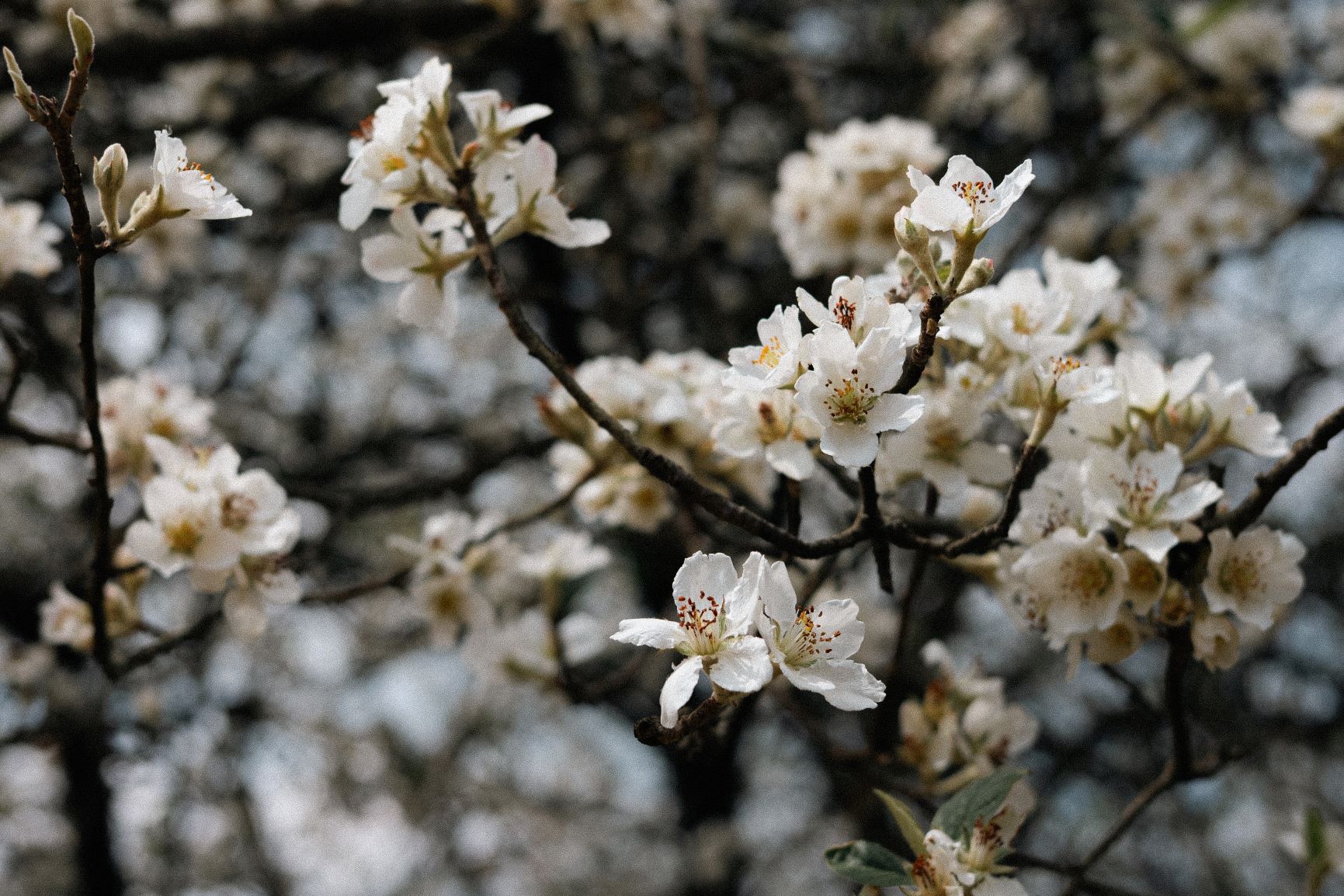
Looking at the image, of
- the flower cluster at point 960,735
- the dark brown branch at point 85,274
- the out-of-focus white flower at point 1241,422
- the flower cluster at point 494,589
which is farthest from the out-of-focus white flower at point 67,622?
the out-of-focus white flower at point 1241,422

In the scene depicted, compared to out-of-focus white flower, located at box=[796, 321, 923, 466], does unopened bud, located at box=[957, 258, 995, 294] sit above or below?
above

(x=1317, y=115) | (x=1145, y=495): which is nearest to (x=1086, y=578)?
(x=1145, y=495)

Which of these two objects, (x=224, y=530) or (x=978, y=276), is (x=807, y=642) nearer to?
(x=978, y=276)

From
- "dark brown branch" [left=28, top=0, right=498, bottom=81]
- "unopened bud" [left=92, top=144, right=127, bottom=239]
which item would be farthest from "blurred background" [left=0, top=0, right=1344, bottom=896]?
"unopened bud" [left=92, top=144, right=127, bottom=239]

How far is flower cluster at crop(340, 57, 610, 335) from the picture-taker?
1288 millimetres

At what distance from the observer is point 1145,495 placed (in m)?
1.31

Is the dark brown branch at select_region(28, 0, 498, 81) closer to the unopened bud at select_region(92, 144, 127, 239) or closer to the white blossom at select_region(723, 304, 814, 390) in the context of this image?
the unopened bud at select_region(92, 144, 127, 239)

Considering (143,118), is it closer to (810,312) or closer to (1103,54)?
(1103,54)

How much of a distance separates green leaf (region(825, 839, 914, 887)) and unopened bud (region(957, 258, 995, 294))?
0.63m

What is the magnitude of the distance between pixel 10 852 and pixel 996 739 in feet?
20.2

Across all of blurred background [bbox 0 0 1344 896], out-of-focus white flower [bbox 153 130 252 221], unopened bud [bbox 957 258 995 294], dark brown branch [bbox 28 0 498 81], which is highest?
out-of-focus white flower [bbox 153 130 252 221]

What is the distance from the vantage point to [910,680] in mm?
2668

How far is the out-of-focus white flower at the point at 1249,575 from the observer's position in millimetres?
1325

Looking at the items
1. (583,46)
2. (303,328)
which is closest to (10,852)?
(303,328)
